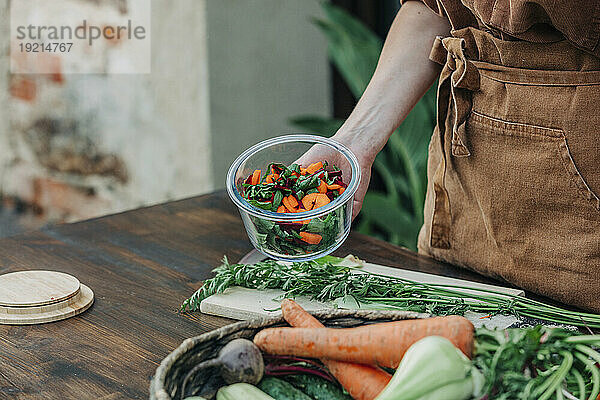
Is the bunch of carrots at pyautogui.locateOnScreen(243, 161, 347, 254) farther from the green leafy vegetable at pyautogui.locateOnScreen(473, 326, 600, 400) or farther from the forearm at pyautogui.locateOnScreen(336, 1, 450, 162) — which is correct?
the green leafy vegetable at pyautogui.locateOnScreen(473, 326, 600, 400)

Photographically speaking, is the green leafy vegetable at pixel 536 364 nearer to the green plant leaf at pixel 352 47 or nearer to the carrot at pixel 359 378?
the carrot at pixel 359 378

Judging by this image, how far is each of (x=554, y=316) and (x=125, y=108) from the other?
7.04ft

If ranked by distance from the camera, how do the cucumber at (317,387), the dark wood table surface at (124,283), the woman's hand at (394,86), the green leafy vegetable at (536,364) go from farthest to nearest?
1. the woman's hand at (394,86)
2. the dark wood table surface at (124,283)
3. the cucumber at (317,387)
4. the green leafy vegetable at (536,364)

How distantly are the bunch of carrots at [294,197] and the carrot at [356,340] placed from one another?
0.34 m

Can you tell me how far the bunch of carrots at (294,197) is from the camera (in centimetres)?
110

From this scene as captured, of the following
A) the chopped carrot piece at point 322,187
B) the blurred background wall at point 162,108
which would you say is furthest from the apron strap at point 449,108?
the blurred background wall at point 162,108

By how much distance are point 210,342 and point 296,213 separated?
0.34 metres

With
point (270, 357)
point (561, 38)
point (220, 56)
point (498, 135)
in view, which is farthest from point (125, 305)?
point (220, 56)

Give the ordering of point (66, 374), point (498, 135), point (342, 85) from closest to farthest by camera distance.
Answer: point (66, 374) < point (498, 135) < point (342, 85)

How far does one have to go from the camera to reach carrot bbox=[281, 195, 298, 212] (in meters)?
1.10

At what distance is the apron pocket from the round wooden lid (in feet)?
2.33

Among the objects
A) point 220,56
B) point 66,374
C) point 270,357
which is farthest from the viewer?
point 220,56

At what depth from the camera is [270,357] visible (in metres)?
0.78

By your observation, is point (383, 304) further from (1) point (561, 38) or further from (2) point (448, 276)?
(1) point (561, 38)
